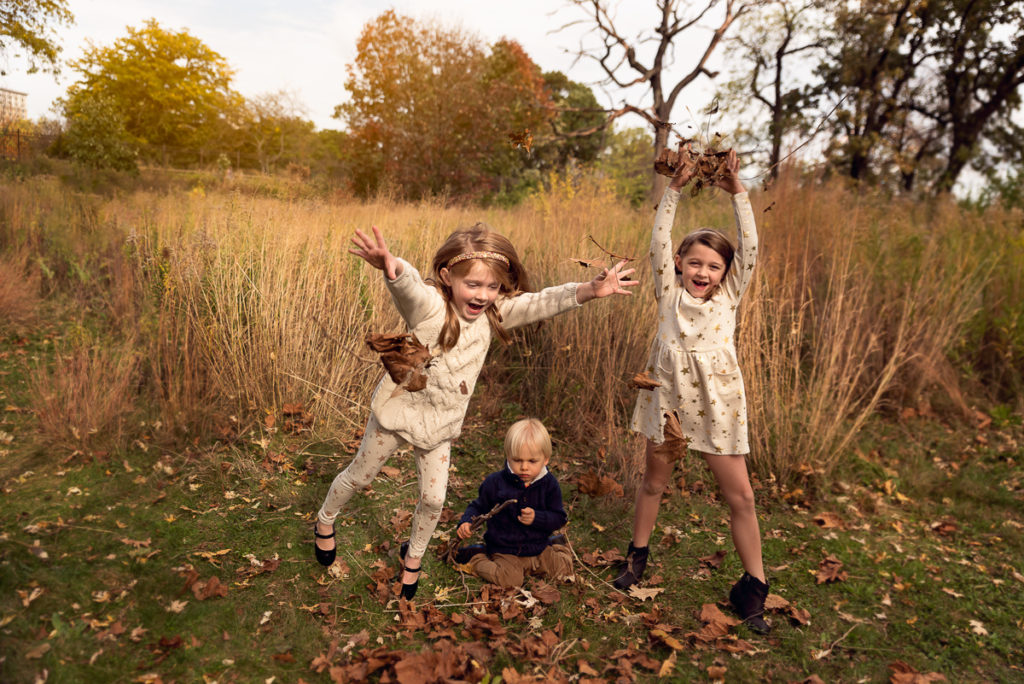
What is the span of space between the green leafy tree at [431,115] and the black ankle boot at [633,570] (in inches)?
518

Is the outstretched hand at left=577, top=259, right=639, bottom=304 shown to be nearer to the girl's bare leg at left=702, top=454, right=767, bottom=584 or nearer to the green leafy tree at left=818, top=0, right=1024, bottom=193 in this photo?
the girl's bare leg at left=702, top=454, right=767, bottom=584

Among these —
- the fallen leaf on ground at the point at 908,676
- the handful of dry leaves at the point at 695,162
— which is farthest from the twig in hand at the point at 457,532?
the fallen leaf on ground at the point at 908,676

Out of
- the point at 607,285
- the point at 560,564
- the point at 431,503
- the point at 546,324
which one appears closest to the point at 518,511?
the point at 560,564

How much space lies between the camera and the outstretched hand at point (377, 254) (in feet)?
6.61

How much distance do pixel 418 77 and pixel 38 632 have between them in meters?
19.4

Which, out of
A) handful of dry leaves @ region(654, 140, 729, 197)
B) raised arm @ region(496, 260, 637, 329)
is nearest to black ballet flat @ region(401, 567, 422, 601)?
raised arm @ region(496, 260, 637, 329)

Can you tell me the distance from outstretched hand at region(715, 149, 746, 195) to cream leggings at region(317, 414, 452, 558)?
5.33ft

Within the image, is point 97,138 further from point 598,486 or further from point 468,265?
point 468,265

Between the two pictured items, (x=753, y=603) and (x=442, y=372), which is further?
(x=753, y=603)

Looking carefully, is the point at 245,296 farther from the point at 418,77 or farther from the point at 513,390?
the point at 418,77

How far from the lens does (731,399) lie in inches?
106

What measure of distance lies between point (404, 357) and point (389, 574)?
1338 millimetres

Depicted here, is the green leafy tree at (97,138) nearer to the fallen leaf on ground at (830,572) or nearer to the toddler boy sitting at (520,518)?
the toddler boy sitting at (520,518)

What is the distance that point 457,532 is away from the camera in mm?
3027
